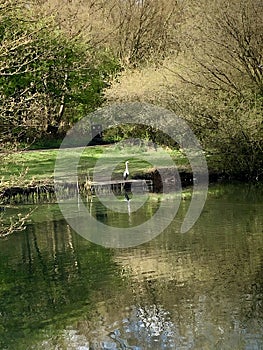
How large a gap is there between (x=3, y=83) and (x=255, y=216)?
39.6ft

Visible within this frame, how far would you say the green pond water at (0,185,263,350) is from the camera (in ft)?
24.4

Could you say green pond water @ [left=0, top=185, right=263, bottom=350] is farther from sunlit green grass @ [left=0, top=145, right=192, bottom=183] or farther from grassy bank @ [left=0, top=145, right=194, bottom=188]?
sunlit green grass @ [left=0, top=145, right=192, bottom=183]

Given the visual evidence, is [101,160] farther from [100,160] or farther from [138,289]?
[138,289]

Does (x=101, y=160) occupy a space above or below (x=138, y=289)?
above

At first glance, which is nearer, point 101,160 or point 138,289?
point 138,289

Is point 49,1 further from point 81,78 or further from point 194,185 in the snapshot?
point 194,185

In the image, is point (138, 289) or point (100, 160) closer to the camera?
point (138, 289)

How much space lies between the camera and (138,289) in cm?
929

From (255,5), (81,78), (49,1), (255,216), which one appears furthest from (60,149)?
(255,216)

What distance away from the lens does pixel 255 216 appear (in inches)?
572

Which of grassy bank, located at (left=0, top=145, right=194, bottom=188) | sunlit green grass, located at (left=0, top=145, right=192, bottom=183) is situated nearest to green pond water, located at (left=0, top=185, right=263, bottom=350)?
grassy bank, located at (left=0, top=145, right=194, bottom=188)

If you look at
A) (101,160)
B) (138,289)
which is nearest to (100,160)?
(101,160)

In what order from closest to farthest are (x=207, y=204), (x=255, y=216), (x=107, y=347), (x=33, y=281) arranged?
1. (x=107, y=347)
2. (x=33, y=281)
3. (x=255, y=216)
4. (x=207, y=204)

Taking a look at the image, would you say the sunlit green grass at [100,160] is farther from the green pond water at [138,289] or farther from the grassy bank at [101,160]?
the green pond water at [138,289]
